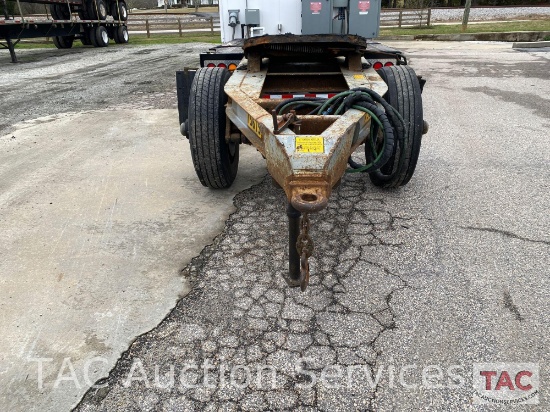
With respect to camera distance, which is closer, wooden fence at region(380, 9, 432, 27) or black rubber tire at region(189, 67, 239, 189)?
black rubber tire at region(189, 67, 239, 189)

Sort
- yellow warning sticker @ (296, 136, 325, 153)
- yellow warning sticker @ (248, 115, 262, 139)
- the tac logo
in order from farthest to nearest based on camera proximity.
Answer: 1. yellow warning sticker @ (248, 115, 262, 139)
2. yellow warning sticker @ (296, 136, 325, 153)
3. the tac logo

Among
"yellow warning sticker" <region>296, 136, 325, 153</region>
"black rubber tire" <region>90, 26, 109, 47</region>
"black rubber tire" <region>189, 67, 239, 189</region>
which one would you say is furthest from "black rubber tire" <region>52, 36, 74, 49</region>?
"yellow warning sticker" <region>296, 136, 325, 153</region>

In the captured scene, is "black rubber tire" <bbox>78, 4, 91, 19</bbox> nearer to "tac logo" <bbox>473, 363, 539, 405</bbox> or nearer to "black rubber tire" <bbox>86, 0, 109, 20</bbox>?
"black rubber tire" <bbox>86, 0, 109, 20</bbox>

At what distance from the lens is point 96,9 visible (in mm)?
17781

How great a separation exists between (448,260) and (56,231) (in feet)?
9.41

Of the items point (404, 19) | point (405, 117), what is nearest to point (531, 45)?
point (404, 19)

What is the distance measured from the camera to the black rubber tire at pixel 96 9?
17.7 meters

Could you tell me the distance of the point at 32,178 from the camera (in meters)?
4.54

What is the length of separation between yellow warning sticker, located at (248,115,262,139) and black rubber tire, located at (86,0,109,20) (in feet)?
57.6

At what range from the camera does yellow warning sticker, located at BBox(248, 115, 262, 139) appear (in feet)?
9.64

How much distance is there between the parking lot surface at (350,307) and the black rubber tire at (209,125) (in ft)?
1.19

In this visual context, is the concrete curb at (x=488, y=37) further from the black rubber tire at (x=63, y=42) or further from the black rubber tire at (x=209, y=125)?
the black rubber tire at (x=209, y=125)

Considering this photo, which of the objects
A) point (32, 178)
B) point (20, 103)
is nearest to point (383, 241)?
point (32, 178)

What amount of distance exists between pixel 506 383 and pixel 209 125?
270cm
